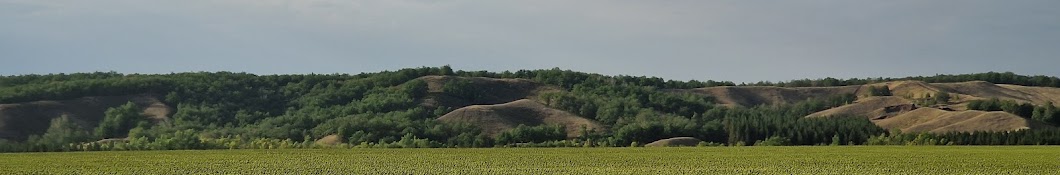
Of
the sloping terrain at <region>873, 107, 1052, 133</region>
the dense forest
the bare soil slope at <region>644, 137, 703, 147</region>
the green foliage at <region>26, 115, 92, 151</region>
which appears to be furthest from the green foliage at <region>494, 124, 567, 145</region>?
the green foliage at <region>26, 115, 92, 151</region>

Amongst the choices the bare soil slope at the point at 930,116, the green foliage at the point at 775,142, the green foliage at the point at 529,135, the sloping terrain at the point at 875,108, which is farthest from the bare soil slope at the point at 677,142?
the sloping terrain at the point at 875,108

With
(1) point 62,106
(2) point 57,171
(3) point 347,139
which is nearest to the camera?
(2) point 57,171

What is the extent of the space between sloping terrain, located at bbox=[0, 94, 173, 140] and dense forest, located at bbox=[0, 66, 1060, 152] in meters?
2.08

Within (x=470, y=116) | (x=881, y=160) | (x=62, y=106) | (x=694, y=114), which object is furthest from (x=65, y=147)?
(x=694, y=114)

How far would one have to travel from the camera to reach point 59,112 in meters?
155

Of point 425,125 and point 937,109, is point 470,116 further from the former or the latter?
point 937,109

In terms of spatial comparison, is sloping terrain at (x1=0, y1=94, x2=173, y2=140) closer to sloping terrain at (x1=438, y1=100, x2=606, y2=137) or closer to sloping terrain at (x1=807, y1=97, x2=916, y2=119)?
sloping terrain at (x1=438, y1=100, x2=606, y2=137)

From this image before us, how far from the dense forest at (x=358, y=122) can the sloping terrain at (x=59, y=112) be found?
2083 mm

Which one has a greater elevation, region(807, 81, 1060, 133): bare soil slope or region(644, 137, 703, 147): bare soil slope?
region(807, 81, 1060, 133): bare soil slope

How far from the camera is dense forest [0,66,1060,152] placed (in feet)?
416

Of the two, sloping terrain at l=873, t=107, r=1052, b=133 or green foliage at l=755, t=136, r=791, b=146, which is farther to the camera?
sloping terrain at l=873, t=107, r=1052, b=133

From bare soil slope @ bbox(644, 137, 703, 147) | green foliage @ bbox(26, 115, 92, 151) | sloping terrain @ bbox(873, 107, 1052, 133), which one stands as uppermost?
sloping terrain @ bbox(873, 107, 1052, 133)

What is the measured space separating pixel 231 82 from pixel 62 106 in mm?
38732

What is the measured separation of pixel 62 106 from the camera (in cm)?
15812
